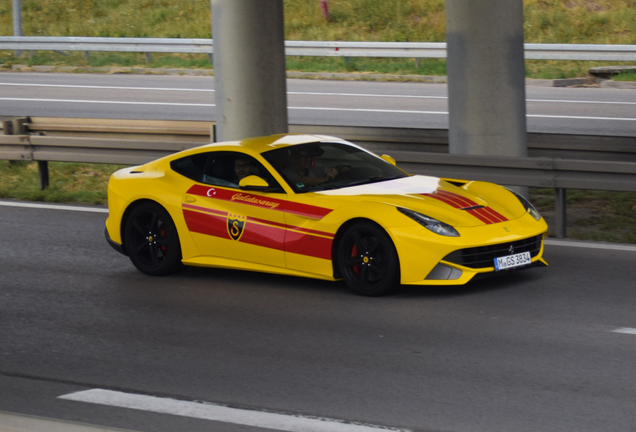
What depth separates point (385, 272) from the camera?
24.5ft

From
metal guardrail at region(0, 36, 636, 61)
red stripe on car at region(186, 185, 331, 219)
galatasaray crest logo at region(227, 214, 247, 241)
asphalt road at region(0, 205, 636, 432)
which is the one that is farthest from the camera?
metal guardrail at region(0, 36, 636, 61)

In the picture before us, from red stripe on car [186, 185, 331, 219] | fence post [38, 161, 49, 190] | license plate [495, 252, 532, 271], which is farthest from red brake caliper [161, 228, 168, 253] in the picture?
fence post [38, 161, 49, 190]

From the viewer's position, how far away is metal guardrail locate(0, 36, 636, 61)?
76.7ft

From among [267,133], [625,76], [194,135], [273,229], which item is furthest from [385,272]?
[625,76]

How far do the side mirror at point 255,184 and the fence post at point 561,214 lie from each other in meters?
3.41

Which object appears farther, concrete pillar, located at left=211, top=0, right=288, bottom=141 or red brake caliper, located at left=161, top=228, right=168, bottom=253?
concrete pillar, located at left=211, top=0, right=288, bottom=141

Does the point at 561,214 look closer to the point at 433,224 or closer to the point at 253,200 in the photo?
the point at 433,224

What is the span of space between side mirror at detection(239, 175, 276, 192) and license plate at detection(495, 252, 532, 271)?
193 cm

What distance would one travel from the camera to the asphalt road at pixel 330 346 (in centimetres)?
516

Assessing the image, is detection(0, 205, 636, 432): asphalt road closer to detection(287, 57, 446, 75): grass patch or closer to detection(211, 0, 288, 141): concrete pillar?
detection(211, 0, 288, 141): concrete pillar

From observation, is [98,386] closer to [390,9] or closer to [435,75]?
[435,75]

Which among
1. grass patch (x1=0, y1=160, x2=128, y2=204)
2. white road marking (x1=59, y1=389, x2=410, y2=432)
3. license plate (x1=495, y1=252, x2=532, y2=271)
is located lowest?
white road marking (x1=59, y1=389, x2=410, y2=432)

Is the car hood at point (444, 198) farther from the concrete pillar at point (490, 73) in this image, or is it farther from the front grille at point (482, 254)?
the concrete pillar at point (490, 73)

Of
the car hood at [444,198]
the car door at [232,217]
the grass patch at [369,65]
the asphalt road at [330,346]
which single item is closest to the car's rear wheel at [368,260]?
the asphalt road at [330,346]
